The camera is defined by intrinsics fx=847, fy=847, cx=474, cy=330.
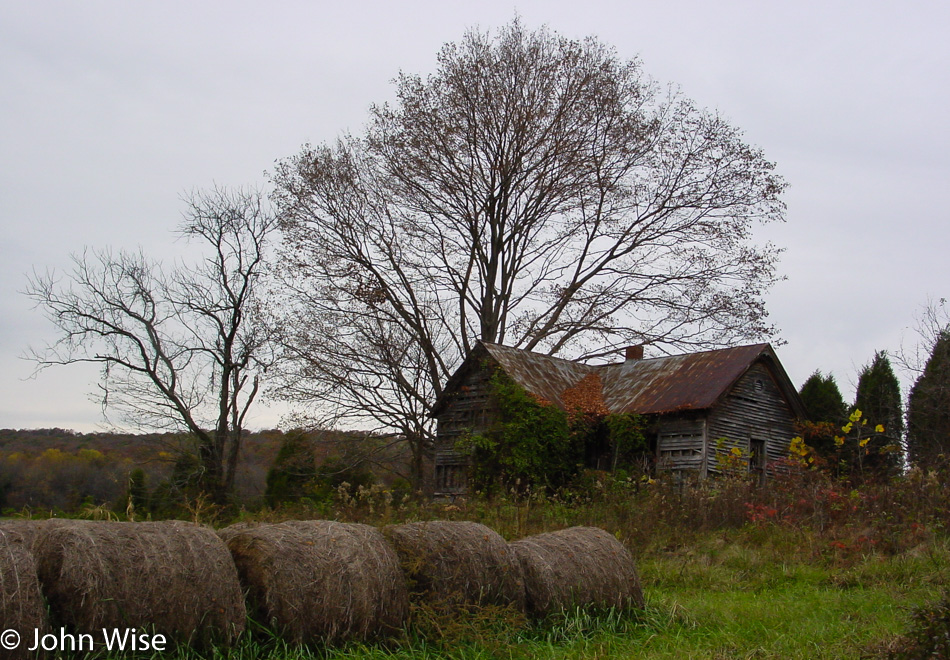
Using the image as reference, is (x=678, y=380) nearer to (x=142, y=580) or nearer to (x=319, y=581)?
(x=319, y=581)

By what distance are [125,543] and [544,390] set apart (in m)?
16.3

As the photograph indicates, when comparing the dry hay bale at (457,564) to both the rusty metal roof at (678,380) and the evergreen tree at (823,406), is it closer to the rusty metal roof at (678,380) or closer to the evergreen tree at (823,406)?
the rusty metal roof at (678,380)

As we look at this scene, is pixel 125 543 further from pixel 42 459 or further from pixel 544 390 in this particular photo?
pixel 42 459

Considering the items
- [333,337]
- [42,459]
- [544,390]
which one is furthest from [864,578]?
[42,459]

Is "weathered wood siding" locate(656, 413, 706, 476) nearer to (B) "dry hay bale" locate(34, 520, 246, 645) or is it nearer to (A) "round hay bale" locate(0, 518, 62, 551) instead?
(B) "dry hay bale" locate(34, 520, 246, 645)

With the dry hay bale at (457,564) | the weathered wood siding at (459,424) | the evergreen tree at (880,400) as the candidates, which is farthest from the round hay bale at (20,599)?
the evergreen tree at (880,400)

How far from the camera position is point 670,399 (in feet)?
65.5

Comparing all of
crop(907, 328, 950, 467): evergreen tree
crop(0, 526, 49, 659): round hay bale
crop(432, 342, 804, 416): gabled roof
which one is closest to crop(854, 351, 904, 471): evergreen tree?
crop(907, 328, 950, 467): evergreen tree

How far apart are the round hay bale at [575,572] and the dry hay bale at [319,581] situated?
3.87 feet

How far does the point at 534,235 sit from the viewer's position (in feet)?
89.4

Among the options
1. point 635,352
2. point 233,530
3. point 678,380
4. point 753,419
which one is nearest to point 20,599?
point 233,530

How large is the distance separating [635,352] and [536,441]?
6.47 metres

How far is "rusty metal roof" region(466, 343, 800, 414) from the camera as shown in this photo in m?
19.7

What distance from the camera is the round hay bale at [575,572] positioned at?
21.2 feet
